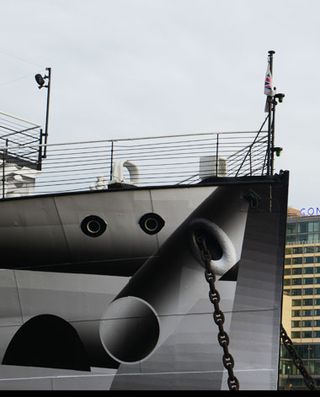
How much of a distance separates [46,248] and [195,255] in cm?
217

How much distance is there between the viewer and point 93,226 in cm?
1289

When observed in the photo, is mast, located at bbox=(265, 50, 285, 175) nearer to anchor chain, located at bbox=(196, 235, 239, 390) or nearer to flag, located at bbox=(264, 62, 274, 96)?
flag, located at bbox=(264, 62, 274, 96)

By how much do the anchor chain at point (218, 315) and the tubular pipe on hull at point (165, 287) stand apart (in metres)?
0.10

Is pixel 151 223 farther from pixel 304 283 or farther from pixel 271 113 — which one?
pixel 304 283

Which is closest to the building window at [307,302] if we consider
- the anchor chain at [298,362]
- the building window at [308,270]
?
the building window at [308,270]

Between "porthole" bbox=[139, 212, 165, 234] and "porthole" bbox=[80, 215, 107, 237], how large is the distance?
0.56 meters

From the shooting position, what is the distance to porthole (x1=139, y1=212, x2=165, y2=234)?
41.6ft

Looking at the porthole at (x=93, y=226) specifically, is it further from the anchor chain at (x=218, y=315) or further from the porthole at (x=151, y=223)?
the anchor chain at (x=218, y=315)

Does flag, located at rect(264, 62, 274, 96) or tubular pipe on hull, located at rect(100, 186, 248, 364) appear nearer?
tubular pipe on hull, located at rect(100, 186, 248, 364)

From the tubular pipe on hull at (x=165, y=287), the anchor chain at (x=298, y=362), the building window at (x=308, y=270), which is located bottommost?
the anchor chain at (x=298, y=362)

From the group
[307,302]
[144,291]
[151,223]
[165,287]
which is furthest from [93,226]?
[307,302]

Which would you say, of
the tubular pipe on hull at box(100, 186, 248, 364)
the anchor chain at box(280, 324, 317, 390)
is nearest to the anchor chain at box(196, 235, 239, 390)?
the tubular pipe on hull at box(100, 186, 248, 364)

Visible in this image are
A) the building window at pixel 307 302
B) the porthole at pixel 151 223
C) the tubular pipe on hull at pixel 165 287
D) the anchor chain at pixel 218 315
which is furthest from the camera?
the building window at pixel 307 302

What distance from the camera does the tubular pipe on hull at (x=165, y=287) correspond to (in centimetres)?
1245
